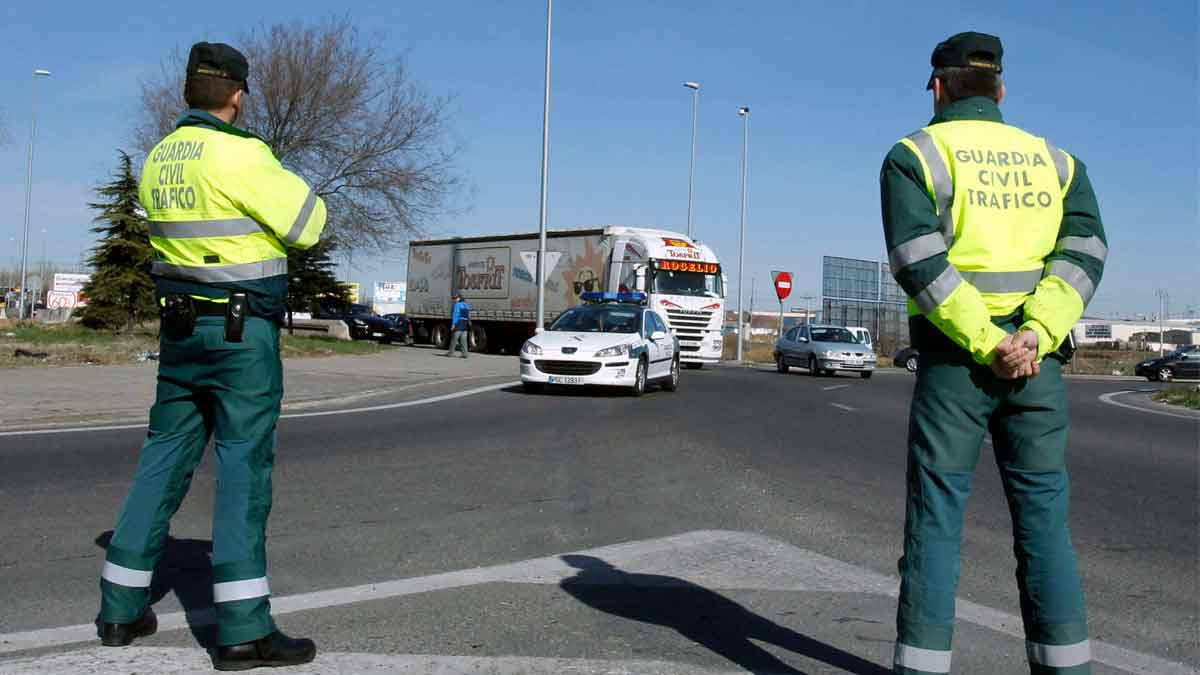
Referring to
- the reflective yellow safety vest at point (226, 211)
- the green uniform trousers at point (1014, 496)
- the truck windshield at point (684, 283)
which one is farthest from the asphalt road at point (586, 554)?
the truck windshield at point (684, 283)

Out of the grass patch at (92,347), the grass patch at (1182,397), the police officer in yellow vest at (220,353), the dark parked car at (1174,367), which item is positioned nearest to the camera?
the police officer in yellow vest at (220,353)

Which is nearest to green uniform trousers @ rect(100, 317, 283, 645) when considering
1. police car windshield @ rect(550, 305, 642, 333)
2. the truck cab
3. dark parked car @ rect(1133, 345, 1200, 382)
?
police car windshield @ rect(550, 305, 642, 333)

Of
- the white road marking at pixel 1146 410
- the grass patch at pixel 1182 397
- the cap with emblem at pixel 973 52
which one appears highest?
the cap with emblem at pixel 973 52

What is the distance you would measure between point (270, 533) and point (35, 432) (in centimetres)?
559

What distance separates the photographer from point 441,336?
4125 cm

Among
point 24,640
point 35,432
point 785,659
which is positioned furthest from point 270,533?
point 35,432

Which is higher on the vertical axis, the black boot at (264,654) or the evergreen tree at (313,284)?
the evergreen tree at (313,284)

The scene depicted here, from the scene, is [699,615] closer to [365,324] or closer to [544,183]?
[544,183]

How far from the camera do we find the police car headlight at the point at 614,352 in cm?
1731

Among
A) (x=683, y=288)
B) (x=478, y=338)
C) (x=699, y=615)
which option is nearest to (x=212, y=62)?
(x=699, y=615)

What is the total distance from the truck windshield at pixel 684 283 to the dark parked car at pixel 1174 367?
2144 centimetres

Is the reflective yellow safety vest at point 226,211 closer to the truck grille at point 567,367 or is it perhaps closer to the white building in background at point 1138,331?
the truck grille at point 567,367

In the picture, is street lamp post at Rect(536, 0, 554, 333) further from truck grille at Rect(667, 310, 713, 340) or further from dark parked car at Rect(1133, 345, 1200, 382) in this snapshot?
dark parked car at Rect(1133, 345, 1200, 382)

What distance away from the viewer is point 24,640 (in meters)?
3.87
